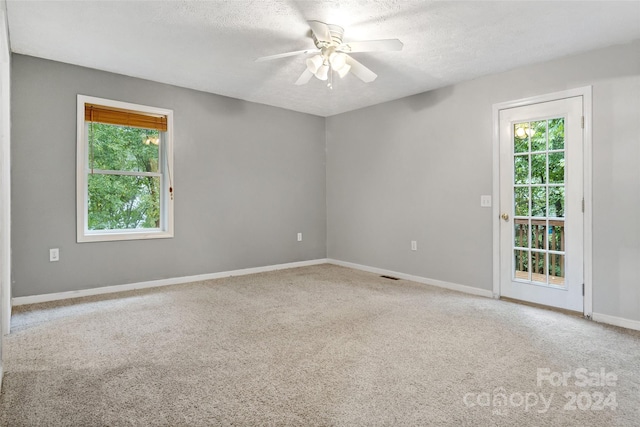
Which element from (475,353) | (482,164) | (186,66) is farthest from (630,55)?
(186,66)

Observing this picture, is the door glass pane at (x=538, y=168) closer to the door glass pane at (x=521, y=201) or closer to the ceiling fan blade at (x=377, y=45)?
the door glass pane at (x=521, y=201)

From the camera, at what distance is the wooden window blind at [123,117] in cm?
387

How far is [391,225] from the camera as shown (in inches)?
196

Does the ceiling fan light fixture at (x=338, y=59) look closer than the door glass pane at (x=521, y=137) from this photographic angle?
Yes

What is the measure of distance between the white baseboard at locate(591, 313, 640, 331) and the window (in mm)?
4459

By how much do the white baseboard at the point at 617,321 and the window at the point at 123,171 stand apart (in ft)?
14.6

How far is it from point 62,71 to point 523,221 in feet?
16.2

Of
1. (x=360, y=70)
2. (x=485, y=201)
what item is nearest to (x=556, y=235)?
(x=485, y=201)

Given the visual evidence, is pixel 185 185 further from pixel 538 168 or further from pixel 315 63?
pixel 538 168

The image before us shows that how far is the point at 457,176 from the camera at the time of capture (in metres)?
4.23

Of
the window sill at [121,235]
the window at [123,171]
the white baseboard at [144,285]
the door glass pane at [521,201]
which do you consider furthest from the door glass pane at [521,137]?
the window sill at [121,235]

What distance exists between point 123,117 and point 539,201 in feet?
14.8

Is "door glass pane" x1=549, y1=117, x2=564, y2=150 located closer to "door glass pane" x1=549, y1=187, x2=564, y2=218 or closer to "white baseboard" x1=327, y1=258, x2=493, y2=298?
"door glass pane" x1=549, y1=187, x2=564, y2=218

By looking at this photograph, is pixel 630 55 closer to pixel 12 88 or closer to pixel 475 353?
pixel 475 353
